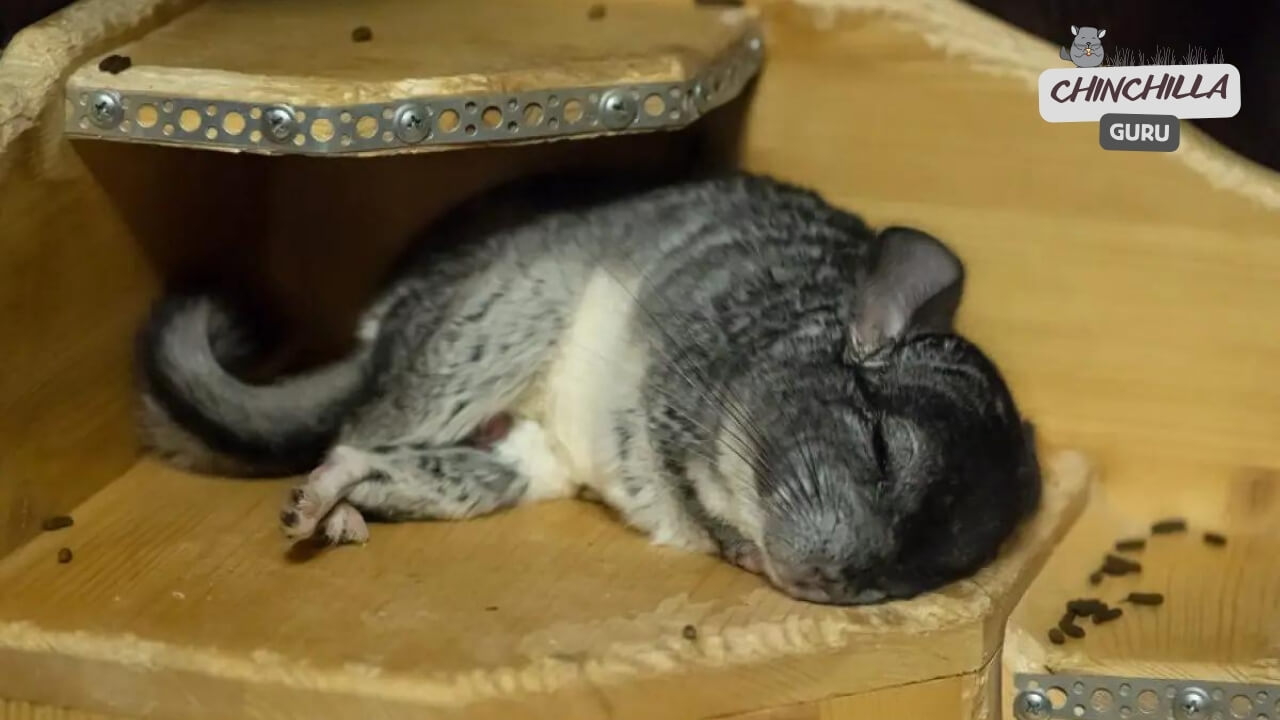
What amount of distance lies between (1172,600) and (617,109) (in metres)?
0.65

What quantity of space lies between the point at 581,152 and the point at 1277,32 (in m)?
0.70

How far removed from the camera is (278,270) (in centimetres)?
175

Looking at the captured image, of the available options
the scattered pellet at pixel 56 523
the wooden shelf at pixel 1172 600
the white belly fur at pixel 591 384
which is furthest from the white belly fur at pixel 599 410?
the scattered pellet at pixel 56 523

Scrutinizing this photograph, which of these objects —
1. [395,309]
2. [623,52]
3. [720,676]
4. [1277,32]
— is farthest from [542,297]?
[1277,32]

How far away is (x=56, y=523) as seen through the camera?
1417 millimetres

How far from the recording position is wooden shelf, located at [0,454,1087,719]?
1.15 m

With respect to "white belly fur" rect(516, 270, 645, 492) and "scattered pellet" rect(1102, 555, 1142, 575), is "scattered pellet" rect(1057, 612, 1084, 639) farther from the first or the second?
"white belly fur" rect(516, 270, 645, 492)

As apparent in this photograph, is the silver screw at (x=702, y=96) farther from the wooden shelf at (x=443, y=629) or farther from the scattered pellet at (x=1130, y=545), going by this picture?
the scattered pellet at (x=1130, y=545)

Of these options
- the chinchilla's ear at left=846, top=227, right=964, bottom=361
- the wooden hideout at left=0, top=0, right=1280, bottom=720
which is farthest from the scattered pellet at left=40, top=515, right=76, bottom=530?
the chinchilla's ear at left=846, top=227, right=964, bottom=361

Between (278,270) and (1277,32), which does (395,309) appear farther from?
(1277,32)

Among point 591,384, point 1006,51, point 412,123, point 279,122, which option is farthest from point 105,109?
point 1006,51

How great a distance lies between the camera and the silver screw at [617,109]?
131 cm

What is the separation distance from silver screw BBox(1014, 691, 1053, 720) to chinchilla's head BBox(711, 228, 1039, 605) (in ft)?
0.36

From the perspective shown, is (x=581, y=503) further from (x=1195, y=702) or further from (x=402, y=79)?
(x=1195, y=702)
